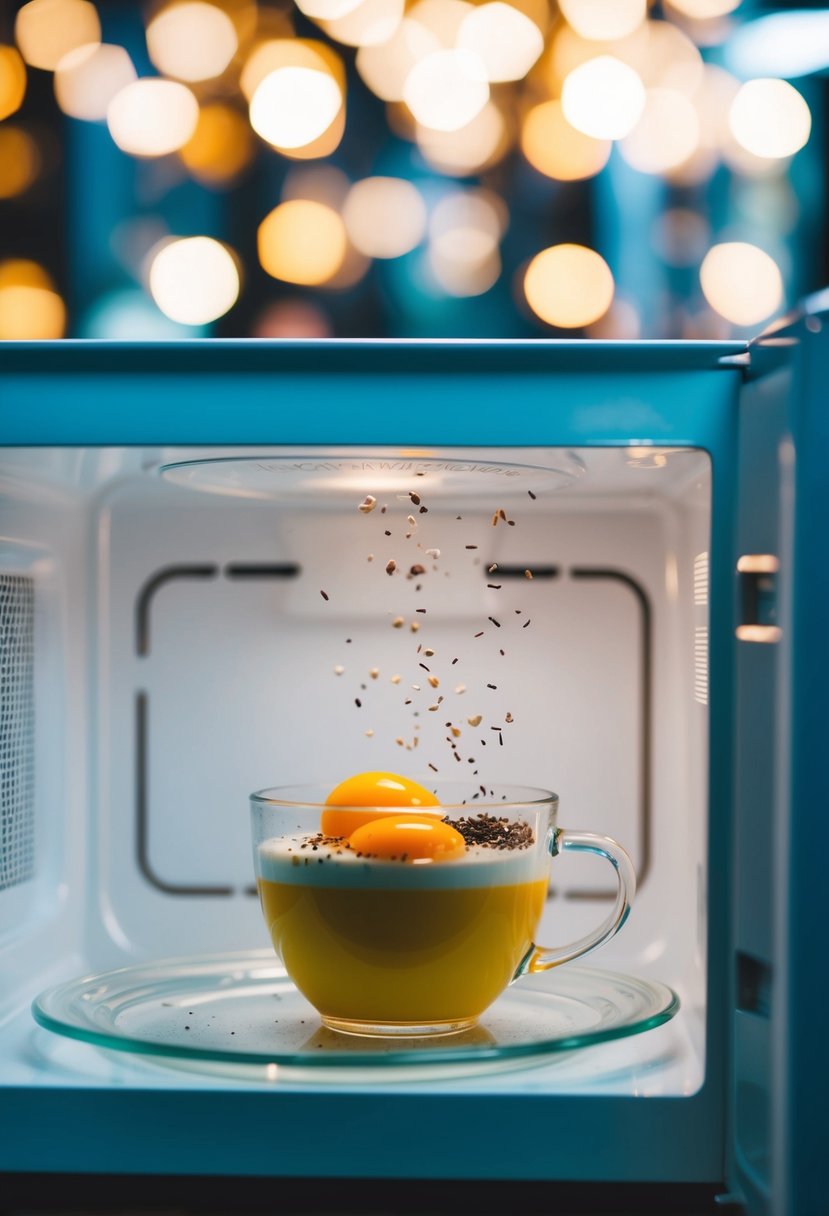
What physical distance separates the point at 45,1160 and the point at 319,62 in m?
1.50

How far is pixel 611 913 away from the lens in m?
0.72

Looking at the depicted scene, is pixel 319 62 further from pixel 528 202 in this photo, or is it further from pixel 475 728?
pixel 475 728

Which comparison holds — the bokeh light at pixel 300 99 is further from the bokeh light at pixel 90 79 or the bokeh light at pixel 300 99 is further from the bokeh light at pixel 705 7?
the bokeh light at pixel 705 7

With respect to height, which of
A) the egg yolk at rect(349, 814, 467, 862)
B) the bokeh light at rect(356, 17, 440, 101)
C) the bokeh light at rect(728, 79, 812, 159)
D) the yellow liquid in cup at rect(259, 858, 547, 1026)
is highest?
the bokeh light at rect(356, 17, 440, 101)

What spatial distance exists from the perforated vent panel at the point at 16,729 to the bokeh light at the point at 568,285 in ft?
3.58

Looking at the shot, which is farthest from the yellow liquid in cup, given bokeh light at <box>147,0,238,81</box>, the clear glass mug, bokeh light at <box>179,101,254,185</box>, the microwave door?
bokeh light at <box>147,0,238,81</box>

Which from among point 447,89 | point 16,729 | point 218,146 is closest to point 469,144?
point 447,89

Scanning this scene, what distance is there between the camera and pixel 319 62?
1709mm

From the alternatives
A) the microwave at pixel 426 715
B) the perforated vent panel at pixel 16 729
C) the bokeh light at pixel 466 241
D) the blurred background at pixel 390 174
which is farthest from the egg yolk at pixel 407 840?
the bokeh light at pixel 466 241

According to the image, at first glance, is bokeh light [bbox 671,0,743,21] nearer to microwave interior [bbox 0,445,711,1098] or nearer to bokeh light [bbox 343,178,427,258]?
bokeh light [bbox 343,178,427,258]

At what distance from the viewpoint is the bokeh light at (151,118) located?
67.5 inches

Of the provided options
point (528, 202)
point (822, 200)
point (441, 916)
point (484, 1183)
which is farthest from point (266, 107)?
point (484, 1183)

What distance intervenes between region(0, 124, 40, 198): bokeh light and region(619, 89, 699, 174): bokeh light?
800mm

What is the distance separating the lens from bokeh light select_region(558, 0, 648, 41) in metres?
1.79
